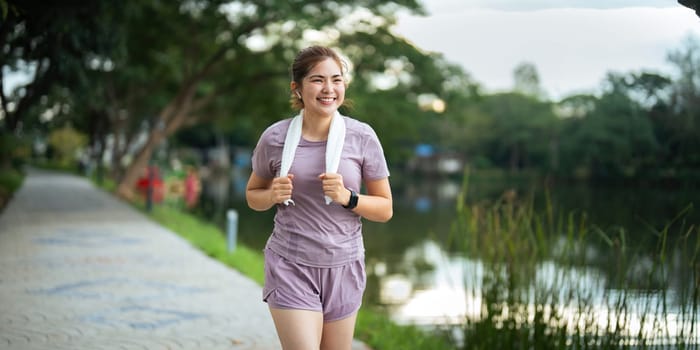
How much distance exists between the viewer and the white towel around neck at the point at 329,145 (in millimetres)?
2580

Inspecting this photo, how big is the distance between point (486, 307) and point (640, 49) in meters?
2.06

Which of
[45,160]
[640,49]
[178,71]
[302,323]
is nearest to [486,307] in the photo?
[640,49]

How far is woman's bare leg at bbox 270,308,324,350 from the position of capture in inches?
102

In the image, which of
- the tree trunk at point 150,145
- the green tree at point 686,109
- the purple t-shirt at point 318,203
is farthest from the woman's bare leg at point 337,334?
the tree trunk at point 150,145

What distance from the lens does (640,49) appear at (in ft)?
16.0

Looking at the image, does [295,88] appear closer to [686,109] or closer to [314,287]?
[314,287]

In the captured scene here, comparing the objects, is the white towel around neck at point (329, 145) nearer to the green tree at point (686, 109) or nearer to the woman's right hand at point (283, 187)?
the woman's right hand at point (283, 187)

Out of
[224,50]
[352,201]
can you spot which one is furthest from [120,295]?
[224,50]

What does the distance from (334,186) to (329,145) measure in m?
0.16

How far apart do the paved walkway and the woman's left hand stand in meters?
2.60

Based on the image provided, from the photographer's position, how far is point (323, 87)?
8.67 feet

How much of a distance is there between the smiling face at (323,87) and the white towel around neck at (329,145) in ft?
0.19

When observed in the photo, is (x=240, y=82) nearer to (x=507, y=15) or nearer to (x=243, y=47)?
(x=243, y=47)

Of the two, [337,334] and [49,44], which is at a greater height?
[49,44]
